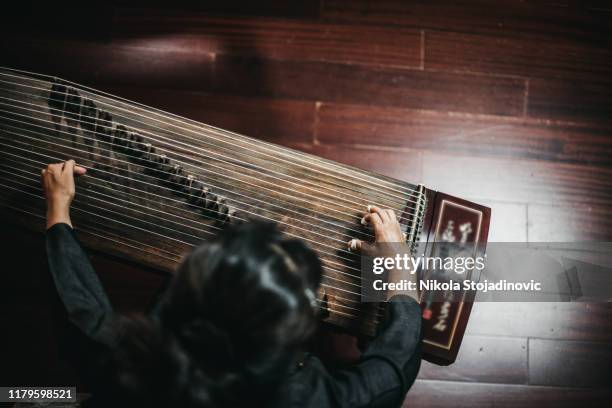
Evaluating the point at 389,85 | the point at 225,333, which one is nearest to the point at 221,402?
the point at 225,333

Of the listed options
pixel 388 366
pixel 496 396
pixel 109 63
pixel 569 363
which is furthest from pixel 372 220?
pixel 109 63

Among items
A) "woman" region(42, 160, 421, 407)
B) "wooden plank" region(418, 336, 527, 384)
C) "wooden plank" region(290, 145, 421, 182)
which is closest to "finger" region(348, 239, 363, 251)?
A: "woman" region(42, 160, 421, 407)

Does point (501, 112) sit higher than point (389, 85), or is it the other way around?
point (389, 85)

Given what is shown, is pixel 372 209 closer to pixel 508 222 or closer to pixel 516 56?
pixel 508 222

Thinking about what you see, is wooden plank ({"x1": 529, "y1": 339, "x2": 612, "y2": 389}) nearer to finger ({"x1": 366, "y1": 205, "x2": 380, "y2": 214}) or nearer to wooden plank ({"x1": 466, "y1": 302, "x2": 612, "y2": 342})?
wooden plank ({"x1": 466, "y1": 302, "x2": 612, "y2": 342})

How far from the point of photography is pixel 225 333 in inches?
28.0

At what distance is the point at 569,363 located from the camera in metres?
1.79

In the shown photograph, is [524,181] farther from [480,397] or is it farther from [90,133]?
[90,133]

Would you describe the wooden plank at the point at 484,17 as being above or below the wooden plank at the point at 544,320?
above

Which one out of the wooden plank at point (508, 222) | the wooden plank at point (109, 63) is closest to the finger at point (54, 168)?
the wooden plank at point (109, 63)

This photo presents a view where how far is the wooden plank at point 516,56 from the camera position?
1.98 m

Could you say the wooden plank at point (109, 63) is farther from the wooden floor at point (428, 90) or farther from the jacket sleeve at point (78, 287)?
the jacket sleeve at point (78, 287)

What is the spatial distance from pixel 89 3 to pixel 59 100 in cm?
89

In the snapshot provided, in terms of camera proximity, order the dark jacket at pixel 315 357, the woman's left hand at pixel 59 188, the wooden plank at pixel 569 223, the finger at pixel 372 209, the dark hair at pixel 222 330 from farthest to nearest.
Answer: the wooden plank at pixel 569 223 < the finger at pixel 372 209 < the woman's left hand at pixel 59 188 < the dark jacket at pixel 315 357 < the dark hair at pixel 222 330
